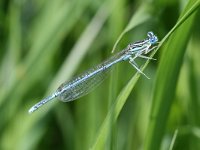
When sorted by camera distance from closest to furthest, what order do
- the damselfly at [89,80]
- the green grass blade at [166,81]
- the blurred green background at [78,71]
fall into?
the green grass blade at [166,81], the damselfly at [89,80], the blurred green background at [78,71]

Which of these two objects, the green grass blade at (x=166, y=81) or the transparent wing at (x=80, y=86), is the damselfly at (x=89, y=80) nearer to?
the transparent wing at (x=80, y=86)

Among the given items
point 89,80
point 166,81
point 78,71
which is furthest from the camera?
point 78,71

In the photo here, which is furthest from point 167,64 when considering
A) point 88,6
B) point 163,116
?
point 88,6

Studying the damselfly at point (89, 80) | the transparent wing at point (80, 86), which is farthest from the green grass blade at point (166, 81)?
the transparent wing at point (80, 86)

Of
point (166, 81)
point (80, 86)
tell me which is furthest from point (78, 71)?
point (166, 81)

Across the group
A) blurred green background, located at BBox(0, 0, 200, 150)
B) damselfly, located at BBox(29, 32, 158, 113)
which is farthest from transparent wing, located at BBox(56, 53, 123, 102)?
blurred green background, located at BBox(0, 0, 200, 150)

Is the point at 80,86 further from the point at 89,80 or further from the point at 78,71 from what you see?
the point at 78,71

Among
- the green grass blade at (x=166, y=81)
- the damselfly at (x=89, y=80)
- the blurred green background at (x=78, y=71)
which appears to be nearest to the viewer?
the green grass blade at (x=166, y=81)

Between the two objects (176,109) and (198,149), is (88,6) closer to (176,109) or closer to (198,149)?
(176,109)

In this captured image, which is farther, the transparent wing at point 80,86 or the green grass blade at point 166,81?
the transparent wing at point 80,86

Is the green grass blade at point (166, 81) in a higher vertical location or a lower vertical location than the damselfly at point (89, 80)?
lower
